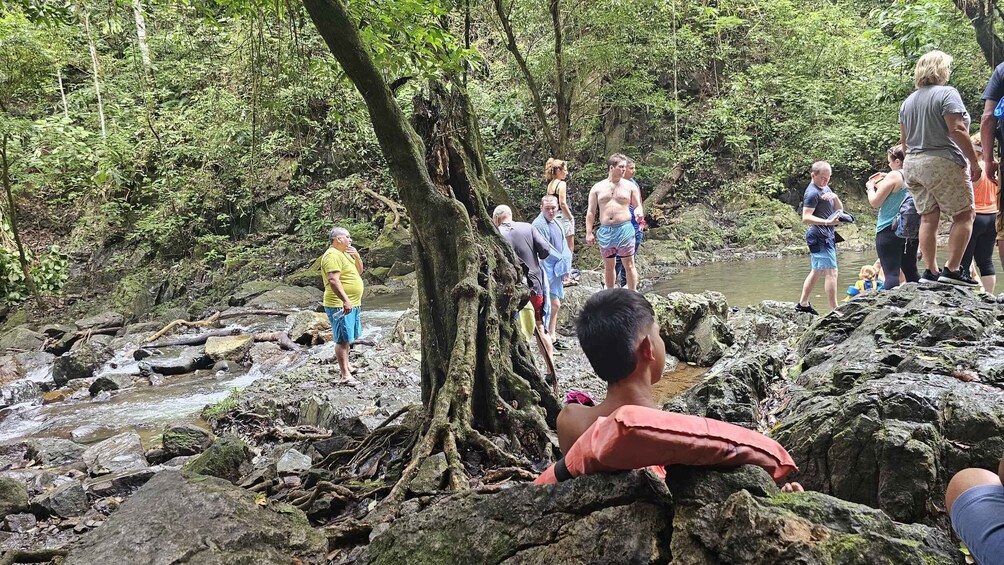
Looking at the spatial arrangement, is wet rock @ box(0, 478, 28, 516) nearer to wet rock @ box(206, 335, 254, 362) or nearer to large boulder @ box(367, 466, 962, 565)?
large boulder @ box(367, 466, 962, 565)

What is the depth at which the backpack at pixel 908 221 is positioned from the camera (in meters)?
6.15

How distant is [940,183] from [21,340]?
58.2 feet

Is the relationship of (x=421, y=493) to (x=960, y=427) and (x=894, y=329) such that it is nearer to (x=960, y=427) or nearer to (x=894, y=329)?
(x=960, y=427)

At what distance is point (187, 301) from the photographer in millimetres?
19172

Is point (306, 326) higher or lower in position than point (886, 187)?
lower

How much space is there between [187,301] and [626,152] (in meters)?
15.9

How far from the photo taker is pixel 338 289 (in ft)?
26.3

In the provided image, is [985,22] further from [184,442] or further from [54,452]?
[54,452]

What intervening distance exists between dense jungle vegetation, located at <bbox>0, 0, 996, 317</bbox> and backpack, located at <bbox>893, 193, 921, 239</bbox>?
1351 cm

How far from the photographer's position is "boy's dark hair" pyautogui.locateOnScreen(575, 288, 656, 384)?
244 cm

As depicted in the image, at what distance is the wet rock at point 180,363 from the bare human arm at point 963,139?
1158cm

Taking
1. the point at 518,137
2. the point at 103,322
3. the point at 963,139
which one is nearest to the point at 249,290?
the point at 103,322

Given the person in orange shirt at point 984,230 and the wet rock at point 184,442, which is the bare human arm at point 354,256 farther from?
the person in orange shirt at point 984,230

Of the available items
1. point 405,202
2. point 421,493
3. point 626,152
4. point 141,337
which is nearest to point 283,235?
point 141,337
